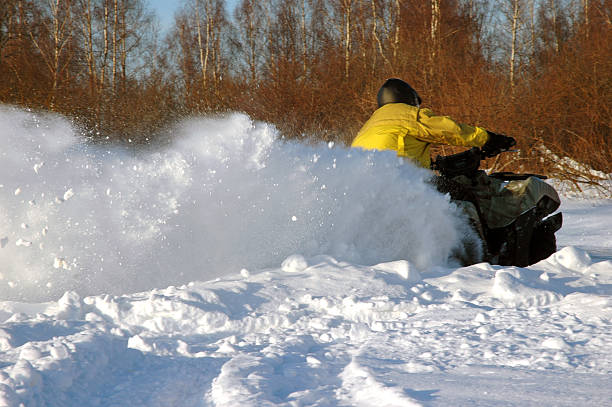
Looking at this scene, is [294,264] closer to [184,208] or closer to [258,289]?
[258,289]

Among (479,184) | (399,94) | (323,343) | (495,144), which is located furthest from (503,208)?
(323,343)

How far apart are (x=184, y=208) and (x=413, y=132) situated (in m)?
2.24

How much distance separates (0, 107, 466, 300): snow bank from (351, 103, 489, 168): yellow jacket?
0.61 metres

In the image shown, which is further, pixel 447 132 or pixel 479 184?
pixel 479 184

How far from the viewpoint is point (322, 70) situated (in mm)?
19844

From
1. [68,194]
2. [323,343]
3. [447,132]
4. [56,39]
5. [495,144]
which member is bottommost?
[323,343]

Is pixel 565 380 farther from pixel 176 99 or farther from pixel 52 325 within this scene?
pixel 176 99

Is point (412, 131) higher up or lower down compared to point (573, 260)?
higher up

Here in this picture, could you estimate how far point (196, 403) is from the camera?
6.35ft

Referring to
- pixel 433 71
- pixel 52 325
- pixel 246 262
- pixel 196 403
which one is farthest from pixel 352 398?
pixel 433 71

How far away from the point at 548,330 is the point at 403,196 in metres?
2.09

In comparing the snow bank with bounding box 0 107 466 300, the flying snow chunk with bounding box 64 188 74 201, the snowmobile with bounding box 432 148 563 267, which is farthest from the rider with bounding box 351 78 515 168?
the flying snow chunk with bounding box 64 188 74 201

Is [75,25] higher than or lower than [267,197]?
higher

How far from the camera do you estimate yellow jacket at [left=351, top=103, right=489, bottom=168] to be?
505 cm
